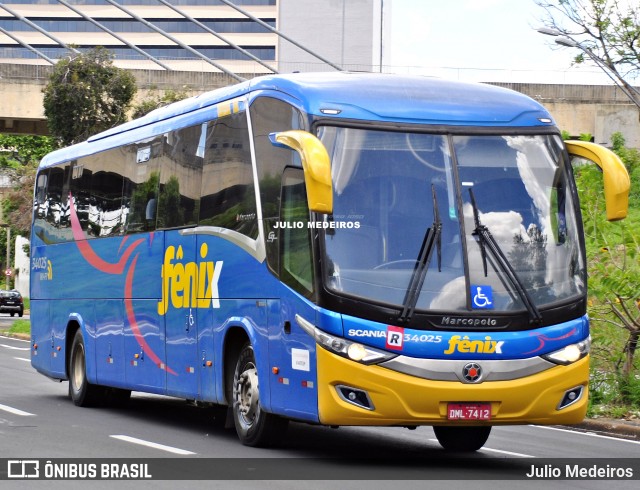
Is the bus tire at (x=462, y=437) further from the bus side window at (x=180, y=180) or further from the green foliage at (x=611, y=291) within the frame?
the green foliage at (x=611, y=291)

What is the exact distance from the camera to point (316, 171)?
37.3 feet

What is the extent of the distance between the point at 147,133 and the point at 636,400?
749cm

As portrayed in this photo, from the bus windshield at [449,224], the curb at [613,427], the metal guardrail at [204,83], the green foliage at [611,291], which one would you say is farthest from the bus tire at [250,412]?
the metal guardrail at [204,83]

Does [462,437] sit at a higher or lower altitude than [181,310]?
lower

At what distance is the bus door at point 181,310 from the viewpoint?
50.1 feet

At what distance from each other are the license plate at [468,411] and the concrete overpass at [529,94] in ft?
113

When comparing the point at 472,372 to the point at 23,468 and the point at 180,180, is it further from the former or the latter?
the point at 180,180

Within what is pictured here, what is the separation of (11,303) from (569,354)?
60821mm

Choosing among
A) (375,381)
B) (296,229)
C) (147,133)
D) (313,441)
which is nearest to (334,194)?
(296,229)

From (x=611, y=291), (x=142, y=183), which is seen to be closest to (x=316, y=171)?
(x=142, y=183)

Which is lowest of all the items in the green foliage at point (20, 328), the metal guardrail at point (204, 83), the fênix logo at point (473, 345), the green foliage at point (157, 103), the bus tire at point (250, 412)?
the green foliage at point (20, 328)

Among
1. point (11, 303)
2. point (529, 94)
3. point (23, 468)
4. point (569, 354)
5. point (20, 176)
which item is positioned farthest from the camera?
point (11, 303)

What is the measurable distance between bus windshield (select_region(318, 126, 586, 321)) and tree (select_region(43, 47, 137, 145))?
2832cm

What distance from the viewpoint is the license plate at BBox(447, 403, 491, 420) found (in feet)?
38.3
